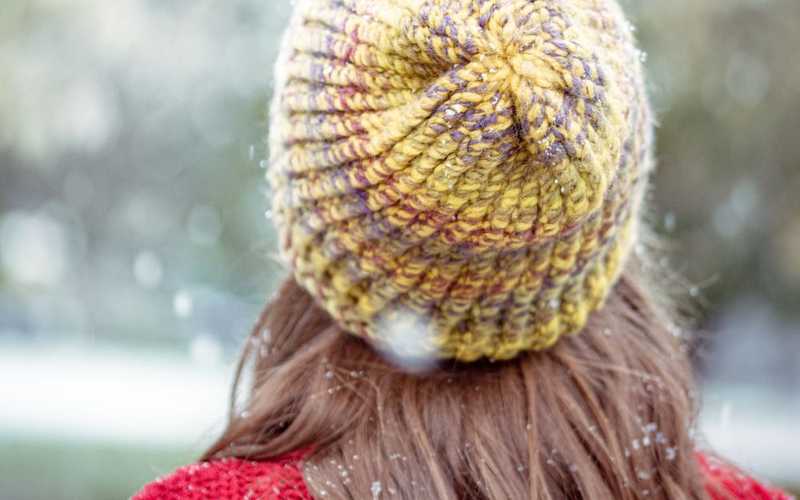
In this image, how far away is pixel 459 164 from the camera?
1.17m

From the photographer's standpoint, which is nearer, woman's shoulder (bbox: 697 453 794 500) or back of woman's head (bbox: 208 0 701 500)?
back of woman's head (bbox: 208 0 701 500)

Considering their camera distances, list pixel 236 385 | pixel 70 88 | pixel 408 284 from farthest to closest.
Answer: pixel 70 88
pixel 236 385
pixel 408 284

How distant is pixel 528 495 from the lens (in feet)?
4.64

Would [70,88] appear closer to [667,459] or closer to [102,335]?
[102,335]

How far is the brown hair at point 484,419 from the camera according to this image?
4.62 ft

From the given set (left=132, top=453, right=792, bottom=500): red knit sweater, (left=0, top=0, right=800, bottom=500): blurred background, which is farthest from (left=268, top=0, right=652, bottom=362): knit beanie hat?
(left=0, top=0, right=800, bottom=500): blurred background

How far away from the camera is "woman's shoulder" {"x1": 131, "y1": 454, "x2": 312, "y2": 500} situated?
54.4 inches

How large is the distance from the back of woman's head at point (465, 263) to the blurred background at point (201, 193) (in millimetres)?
6031

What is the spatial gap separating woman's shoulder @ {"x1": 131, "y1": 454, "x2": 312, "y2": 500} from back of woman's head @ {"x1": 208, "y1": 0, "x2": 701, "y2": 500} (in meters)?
0.04

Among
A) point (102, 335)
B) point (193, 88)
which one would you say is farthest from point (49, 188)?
point (193, 88)

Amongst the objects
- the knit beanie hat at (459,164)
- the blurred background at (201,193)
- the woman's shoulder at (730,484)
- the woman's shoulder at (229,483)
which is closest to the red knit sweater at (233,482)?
the woman's shoulder at (229,483)

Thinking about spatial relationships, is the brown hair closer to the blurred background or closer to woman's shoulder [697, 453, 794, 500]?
woman's shoulder [697, 453, 794, 500]

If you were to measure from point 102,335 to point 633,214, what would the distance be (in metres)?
12.9

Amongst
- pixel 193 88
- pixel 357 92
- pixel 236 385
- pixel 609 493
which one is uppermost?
pixel 193 88
